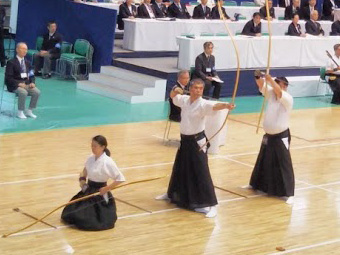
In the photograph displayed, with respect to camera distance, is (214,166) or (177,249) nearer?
(177,249)

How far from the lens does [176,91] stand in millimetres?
11359

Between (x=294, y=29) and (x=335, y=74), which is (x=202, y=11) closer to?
(x=294, y=29)

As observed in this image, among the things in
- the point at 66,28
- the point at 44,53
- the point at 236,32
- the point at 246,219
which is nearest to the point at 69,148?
the point at 246,219

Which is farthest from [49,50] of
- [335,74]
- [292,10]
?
[292,10]

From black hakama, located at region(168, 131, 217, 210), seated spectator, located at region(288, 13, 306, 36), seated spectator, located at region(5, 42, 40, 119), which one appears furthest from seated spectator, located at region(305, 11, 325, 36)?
black hakama, located at region(168, 131, 217, 210)

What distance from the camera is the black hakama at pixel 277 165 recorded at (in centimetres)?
1189

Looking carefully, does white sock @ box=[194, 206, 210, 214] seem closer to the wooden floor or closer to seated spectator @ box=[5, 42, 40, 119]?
the wooden floor

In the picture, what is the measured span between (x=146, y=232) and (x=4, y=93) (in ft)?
30.5

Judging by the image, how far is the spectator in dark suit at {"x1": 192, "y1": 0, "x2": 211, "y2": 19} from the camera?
24016mm

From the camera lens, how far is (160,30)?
72.2ft

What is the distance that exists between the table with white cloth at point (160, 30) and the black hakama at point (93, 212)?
1173cm

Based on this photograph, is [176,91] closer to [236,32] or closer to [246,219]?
[246,219]

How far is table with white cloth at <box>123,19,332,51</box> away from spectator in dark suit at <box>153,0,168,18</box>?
0.94 metres

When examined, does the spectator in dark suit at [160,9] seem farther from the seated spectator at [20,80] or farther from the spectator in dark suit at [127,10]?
the seated spectator at [20,80]
